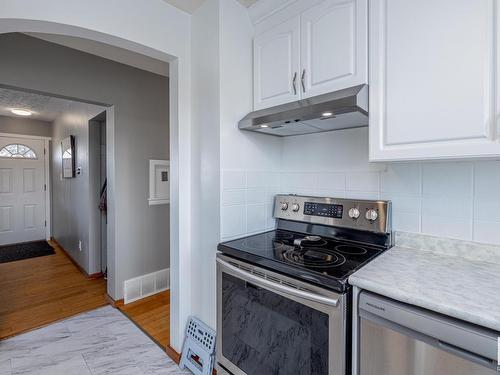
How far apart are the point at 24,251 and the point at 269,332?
4918 mm

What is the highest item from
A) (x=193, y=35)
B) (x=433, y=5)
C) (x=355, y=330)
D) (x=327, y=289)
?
(x=193, y=35)

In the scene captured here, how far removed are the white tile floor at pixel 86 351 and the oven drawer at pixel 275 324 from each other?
0.61 m

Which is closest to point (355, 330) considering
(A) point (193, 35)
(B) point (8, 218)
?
(A) point (193, 35)

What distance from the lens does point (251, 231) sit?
1704 mm

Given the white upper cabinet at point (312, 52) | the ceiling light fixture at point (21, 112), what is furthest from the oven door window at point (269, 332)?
the ceiling light fixture at point (21, 112)

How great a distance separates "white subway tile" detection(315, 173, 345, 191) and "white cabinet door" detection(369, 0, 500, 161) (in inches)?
18.4

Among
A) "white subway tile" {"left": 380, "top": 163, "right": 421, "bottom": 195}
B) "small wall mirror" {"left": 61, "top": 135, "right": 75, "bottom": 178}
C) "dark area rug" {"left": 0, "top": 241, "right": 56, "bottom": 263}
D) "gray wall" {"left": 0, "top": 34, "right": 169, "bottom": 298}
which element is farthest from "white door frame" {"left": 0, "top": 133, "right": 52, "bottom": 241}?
"white subway tile" {"left": 380, "top": 163, "right": 421, "bottom": 195}

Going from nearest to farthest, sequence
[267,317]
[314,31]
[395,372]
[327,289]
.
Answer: [395,372], [327,289], [267,317], [314,31]

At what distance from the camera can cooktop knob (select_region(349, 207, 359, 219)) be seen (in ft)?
4.89

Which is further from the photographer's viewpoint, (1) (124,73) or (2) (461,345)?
(1) (124,73)

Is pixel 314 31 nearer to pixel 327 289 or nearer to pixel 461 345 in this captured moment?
pixel 327 289

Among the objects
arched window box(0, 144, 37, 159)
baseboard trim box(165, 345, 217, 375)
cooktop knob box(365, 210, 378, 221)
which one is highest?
arched window box(0, 144, 37, 159)

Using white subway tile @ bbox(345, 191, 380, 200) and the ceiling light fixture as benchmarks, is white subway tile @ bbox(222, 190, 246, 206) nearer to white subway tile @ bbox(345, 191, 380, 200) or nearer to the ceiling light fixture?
white subway tile @ bbox(345, 191, 380, 200)

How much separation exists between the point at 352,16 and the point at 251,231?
1256 mm
